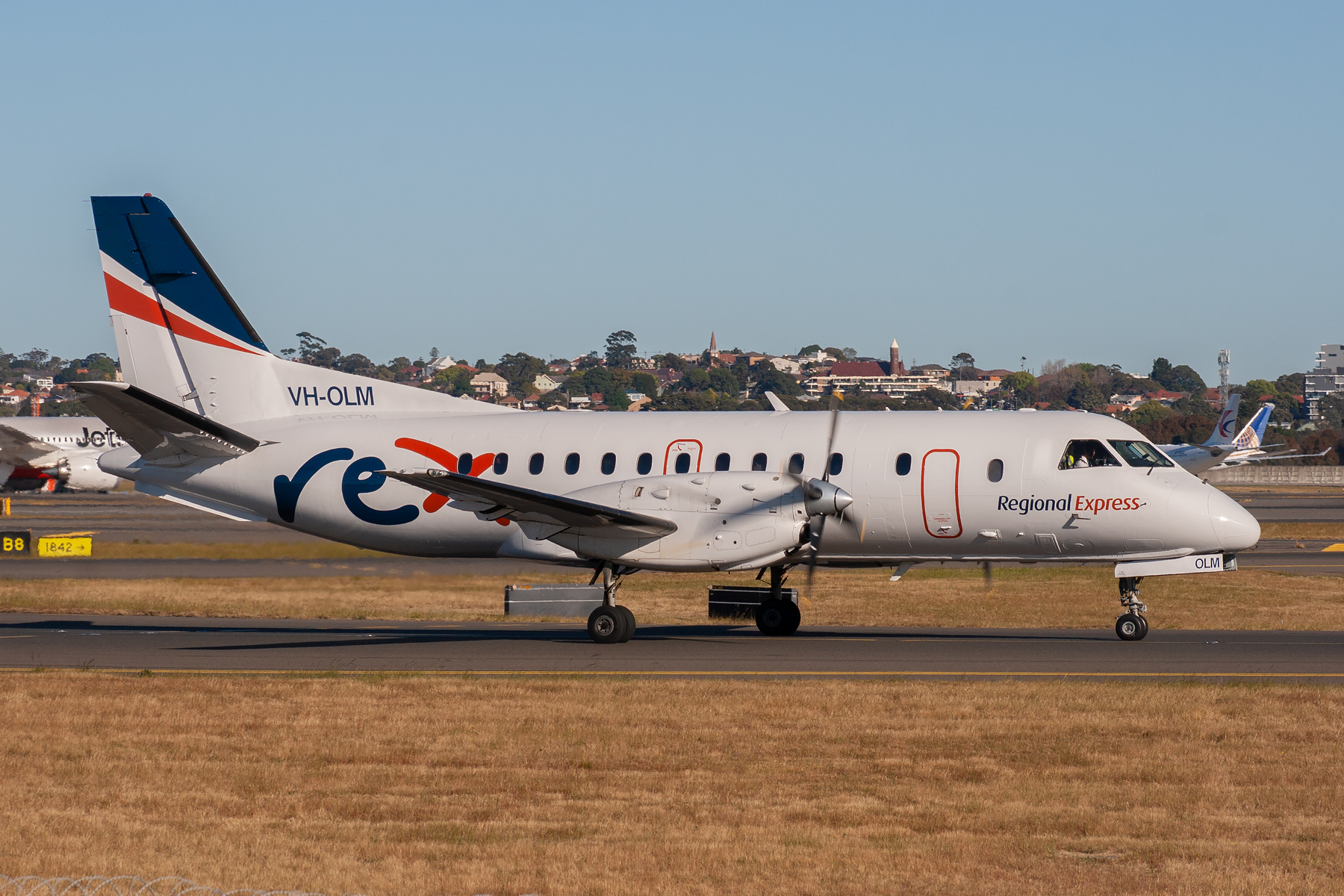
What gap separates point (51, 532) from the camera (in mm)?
51531

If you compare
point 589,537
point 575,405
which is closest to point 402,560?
point 589,537

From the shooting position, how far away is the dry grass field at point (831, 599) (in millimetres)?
27812

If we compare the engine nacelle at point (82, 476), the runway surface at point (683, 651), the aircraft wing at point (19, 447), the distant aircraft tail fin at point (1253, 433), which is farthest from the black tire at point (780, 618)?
the aircraft wing at point (19, 447)

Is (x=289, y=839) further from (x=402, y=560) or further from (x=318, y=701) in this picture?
(x=402, y=560)

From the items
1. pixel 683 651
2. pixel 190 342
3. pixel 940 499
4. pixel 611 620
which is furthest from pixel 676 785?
pixel 190 342

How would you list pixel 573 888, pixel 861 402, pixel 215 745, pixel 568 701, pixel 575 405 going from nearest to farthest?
pixel 573 888
pixel 215 745
pixel 568 701
pixel 861 402
pixel 575 405

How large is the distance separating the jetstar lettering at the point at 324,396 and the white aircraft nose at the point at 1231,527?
Result: 15.1m

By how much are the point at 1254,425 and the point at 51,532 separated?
6544cm

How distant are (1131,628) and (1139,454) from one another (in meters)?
2.83

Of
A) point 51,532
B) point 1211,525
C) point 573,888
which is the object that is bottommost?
point 51,532

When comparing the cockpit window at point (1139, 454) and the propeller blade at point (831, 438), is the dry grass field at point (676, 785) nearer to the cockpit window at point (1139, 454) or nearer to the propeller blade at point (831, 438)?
the propeller blade at point (831, 438)

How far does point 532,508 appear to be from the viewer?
68.3ft

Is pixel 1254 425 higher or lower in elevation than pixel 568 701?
higher

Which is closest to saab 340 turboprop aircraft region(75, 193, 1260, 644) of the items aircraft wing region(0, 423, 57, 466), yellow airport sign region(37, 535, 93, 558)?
yellow airport sign region(37, 535, 93, 558)
